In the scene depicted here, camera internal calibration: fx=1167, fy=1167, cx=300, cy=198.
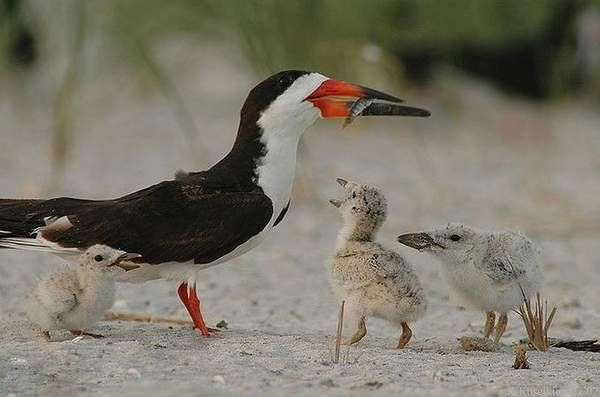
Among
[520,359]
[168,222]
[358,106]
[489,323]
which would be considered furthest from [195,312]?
[520,359]

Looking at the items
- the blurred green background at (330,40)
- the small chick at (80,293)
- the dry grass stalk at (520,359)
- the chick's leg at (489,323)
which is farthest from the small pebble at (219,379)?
the blurred green background at (330,40)

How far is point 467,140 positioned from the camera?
1058 cm

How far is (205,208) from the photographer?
169 inches

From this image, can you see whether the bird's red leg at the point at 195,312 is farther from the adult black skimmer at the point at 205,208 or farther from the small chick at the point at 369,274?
the small chick at the point at 369,274

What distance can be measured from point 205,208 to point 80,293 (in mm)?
545

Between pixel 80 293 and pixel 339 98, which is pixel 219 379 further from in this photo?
pixel 339 98

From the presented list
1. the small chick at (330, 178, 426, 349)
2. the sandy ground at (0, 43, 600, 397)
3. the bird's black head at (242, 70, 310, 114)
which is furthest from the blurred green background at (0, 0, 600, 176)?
the small chick at (330, 178, 426, 349)

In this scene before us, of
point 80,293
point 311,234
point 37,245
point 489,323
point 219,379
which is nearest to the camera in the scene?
point 219,379

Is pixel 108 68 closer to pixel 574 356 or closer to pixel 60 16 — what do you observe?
pixel 60 16

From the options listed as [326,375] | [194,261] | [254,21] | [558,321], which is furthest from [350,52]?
[326,375]

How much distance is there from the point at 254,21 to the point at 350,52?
7.63 ft

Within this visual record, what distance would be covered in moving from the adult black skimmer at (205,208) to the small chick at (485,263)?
0.57 meters

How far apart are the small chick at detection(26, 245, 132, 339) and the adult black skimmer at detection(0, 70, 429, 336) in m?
0.08

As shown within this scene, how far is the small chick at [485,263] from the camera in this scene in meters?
4.33
